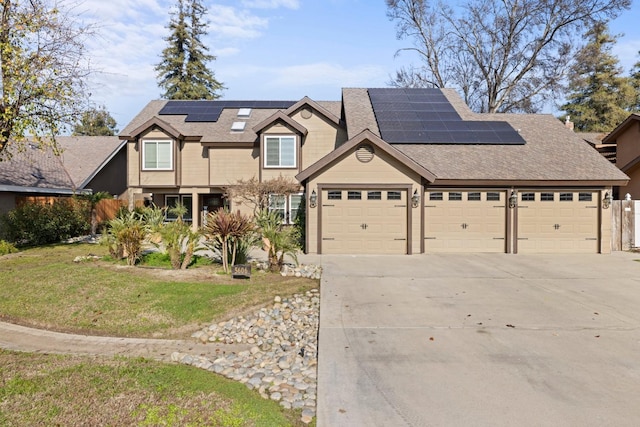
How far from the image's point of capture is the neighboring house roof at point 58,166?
55.8 ft

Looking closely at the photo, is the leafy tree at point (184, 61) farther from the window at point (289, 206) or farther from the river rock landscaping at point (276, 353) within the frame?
the river rock landscaping at point (276, 353)

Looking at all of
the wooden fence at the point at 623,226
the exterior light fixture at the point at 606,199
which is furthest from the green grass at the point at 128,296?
the wooden fence at the point at 623,226

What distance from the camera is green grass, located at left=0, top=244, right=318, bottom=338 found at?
6449mm

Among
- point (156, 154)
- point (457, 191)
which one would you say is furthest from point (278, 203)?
Result: point (457, 191)

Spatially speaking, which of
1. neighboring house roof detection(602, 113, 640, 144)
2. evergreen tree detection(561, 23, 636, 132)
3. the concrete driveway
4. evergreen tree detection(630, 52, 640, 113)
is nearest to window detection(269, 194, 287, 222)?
the concrete driveway

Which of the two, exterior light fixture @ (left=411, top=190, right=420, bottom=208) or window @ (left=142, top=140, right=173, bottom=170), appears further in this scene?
window @ (left=142, top=140, right=173, bottom=170)

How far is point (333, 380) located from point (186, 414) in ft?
5.21

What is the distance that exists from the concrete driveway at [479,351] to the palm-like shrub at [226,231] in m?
2.39

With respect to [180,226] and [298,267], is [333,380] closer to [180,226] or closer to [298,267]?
[298,267]

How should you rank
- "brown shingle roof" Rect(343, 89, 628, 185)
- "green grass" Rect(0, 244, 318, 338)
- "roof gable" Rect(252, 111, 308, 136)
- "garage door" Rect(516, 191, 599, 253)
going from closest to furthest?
"green grass" Rect(0, 244, 318, 338)
"brown shingle roof" Rect(343, 89, 628, 185)
"garage door" Rect(516, 191, 599, 253)
"roof gable" Rect(252, 111, 308, 136)

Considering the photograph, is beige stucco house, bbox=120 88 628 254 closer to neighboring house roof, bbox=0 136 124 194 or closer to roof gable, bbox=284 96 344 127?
roof gable, bbox=284 96 344 127

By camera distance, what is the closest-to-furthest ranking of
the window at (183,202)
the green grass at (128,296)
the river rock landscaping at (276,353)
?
the river rock landscaping at (276,353), the green grass at (128,296), the window at (183,202)

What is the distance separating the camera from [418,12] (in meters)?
28.7

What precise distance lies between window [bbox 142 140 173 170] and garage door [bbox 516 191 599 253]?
16.1m
